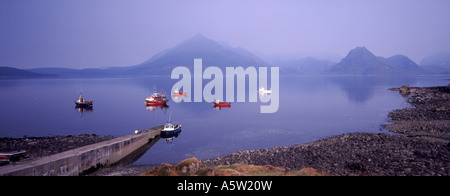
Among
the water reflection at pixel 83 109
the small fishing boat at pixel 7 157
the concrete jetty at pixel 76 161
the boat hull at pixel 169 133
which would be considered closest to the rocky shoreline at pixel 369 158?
the concrete jetty at pixel 76 161

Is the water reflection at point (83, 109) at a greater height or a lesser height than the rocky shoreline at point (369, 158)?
lesser

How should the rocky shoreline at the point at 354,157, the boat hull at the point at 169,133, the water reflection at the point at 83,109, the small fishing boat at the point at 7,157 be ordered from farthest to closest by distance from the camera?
the water reflection at the point at 83,109 < the boat hull at the point at 169,133 < the small fishing boat at the point at 7,157 < the rocky shoreline at the point at 354,157

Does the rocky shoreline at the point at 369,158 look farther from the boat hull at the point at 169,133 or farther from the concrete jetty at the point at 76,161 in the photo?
the boat hull at the point at 169,133

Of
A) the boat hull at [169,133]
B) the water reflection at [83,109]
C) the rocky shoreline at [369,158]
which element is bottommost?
the boat hull at [169,133]

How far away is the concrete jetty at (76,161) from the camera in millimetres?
16984

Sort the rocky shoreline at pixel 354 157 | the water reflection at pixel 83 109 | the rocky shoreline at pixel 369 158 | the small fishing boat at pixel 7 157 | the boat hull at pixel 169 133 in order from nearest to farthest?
1. the rocky shoreline at pixel 369 158
2. the rocky shoreline at pixel 354 157
3. the small fishing boat at pixel 7 157
4. the boat hull at pixel 169 133
5. the water reflection at pixel 83 109

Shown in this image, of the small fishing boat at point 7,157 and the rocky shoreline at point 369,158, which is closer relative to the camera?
the rocky shoreline at point 369,158

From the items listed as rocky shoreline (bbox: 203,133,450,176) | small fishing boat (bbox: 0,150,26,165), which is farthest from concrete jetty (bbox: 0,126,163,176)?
rocky shoreline (bbox: 203,133,450,176)

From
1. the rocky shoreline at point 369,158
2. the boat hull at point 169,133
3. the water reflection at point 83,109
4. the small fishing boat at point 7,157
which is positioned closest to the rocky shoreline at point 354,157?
the rocky shoreline at point 369,158

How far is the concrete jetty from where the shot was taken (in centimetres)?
1698

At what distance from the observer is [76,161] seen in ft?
66.3

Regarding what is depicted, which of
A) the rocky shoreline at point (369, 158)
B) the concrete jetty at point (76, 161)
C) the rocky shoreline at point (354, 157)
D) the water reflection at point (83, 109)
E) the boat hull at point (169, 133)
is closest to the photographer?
the concrete jetty at point (76, 161)

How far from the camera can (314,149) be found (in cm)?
2352

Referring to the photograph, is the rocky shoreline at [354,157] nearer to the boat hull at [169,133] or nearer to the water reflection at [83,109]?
the boat hull at [169,133]
